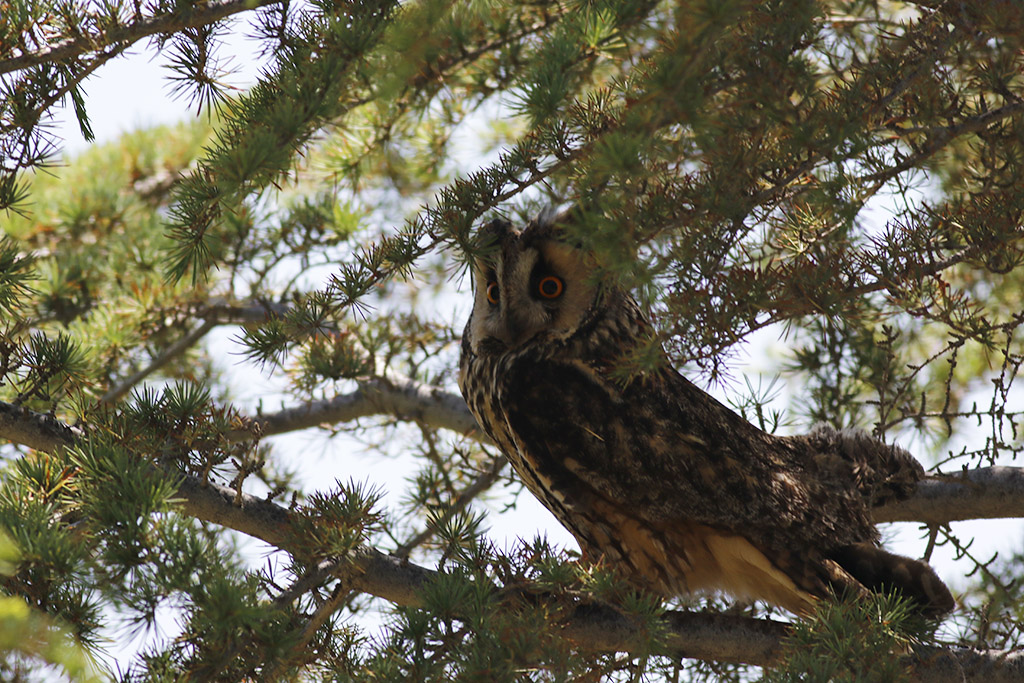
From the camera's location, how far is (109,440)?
155 centimetres

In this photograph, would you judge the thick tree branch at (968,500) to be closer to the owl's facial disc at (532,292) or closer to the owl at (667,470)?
the owl at (667,470)

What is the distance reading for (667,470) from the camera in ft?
6.92

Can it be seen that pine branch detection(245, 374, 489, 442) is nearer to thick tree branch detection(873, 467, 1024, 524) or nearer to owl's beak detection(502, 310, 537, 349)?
owl's beak detection(502, 310, 537, 349)

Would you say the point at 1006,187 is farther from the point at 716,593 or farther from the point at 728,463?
the point at 716,593

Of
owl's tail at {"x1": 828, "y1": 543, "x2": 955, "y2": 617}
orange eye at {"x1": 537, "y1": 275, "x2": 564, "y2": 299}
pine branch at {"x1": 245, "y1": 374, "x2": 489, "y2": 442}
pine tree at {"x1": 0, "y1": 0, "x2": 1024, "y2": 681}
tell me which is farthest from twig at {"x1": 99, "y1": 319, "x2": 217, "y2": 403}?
owl's tail at {"x1": 828, "y1": 543, "x2": 955, "y2": 617}

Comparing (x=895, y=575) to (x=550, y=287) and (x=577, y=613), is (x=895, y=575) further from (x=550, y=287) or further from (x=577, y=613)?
(x=550, y=287)

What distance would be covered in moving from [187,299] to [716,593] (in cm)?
205

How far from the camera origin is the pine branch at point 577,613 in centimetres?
169

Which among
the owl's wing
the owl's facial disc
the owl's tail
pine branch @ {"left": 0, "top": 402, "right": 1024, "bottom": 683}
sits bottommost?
pine branch @ {"left": 0, "top": 402, "right": 1024, "bottom": 683}

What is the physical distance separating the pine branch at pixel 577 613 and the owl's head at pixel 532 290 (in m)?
0.83

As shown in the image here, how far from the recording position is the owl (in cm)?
210

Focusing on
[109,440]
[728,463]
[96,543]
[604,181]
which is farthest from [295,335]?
Answer: [728,463]

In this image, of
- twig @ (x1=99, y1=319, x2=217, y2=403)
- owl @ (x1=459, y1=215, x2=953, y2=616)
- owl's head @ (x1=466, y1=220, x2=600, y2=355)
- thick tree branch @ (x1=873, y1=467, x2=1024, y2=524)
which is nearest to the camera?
owl @ (x1=459, y1=215, x2=953, y2=616)

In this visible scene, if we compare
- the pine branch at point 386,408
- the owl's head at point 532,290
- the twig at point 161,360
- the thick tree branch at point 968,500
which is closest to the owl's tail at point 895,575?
the thick tree branch at point 968,500
